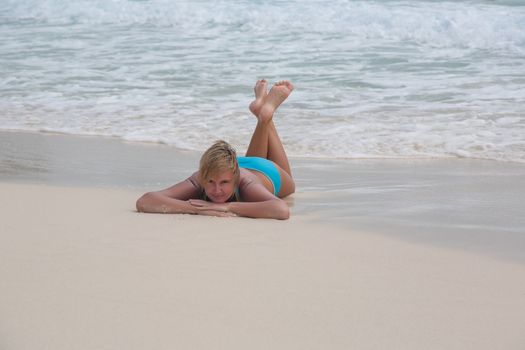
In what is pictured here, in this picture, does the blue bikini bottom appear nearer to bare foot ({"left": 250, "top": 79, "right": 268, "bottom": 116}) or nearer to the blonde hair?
bare foot ({"left": 250, "top": 79, "right": 268, "bottom": 116})

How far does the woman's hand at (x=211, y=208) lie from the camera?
14.5ft

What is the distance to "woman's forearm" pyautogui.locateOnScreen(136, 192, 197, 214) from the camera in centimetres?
449

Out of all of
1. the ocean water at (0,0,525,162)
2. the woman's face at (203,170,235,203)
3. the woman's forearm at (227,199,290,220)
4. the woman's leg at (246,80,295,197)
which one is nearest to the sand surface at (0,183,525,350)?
the woman's forearm at (227,199,290,220)

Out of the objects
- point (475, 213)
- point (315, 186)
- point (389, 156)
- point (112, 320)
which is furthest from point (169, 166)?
point (112, 320)

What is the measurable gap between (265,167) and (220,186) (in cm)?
70

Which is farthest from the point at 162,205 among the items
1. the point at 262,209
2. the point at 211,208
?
the point at 262,209

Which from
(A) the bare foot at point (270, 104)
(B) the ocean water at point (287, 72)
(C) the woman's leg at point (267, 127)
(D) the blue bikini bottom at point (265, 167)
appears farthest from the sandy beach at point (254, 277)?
(B) the ocean water at point (287, 72)

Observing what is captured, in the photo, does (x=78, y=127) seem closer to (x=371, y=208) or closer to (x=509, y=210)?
(x=371, y=208)

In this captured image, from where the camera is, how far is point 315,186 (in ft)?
18.3

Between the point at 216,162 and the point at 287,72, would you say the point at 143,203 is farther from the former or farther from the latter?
the point at 287,72

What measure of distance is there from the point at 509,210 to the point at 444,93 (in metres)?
4.33

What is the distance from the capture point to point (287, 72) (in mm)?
10742

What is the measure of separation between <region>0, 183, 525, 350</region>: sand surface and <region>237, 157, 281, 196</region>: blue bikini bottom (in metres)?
0.96

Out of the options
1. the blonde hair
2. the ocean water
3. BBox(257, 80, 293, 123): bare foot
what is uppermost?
BBox(257, 80, 293, 123): bare foot
